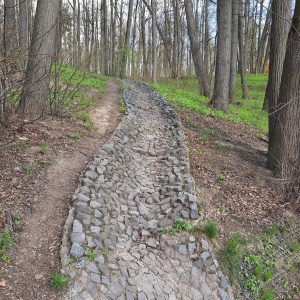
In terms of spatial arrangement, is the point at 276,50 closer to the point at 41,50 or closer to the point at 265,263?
the point at 265,263

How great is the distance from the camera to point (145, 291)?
3416mm

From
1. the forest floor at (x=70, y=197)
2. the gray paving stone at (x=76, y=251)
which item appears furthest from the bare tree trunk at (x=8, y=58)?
the gray paving stone at (x=76, y=251)

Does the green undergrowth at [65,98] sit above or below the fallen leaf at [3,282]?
above

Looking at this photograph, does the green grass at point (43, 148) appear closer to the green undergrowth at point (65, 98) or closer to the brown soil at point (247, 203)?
the green undergrowth at point (65, 98)

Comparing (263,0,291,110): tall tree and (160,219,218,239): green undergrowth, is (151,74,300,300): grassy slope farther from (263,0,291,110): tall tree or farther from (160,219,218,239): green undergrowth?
(263,0,291,110): tall tree

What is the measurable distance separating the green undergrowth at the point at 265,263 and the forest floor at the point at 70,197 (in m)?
0.02

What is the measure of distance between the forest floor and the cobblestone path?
274 millimetres

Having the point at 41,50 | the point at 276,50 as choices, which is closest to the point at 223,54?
the point at 276,50

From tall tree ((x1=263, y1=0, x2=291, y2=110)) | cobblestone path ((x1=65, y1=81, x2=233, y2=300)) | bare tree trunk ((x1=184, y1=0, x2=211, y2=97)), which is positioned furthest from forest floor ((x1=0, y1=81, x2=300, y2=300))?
bare tree trunk ((x1=184, y1=0, x2=211, y2=97))

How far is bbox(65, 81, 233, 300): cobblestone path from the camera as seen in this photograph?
134 inches

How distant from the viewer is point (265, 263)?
446cm

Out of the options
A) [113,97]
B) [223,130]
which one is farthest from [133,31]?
[223,130]

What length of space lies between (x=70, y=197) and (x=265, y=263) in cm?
319

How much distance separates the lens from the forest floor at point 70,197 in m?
3.43
